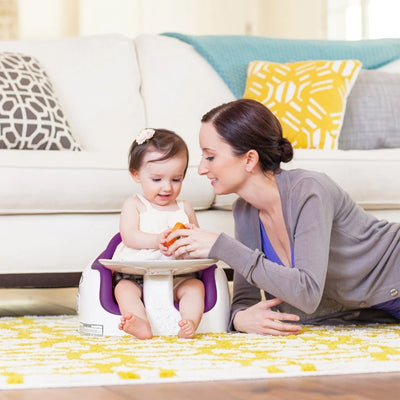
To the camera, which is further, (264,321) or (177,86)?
(177,86)

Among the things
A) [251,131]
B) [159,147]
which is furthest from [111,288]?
[251,131]

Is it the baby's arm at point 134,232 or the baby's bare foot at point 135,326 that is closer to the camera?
the baby's bare foot at point 135,326

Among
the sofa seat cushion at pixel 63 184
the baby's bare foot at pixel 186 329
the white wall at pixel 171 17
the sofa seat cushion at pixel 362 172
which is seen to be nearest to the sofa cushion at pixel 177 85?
the sofa seat cushion at pixel 362 172

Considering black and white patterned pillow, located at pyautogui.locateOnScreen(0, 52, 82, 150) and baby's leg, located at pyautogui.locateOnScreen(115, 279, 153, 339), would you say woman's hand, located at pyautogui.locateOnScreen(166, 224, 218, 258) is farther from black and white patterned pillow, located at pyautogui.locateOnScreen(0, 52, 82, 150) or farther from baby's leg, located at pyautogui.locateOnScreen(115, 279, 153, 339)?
black and white patterned pillow, located at pyautogui.locateOnScreen(0, 52, 82, 150)

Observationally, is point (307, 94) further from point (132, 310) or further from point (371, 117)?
point (132, 310)

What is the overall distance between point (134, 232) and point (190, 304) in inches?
9.3

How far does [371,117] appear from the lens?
10.4ft

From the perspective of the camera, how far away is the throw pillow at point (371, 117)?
10.3ft

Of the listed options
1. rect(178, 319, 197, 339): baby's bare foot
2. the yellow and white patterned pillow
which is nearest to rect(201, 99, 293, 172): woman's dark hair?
rect(178, 319, 197, 339): baby's bare foot

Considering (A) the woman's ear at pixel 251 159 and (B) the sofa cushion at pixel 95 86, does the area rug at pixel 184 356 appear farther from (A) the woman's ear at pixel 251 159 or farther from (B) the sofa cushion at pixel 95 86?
(B) the sofa cushion at pixel 95 86

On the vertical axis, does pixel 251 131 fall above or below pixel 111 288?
above

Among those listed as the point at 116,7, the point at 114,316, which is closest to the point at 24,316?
the point at 114,316

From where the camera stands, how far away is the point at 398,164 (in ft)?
8.65

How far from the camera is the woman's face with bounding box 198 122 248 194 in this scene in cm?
190
